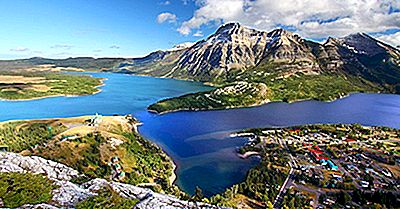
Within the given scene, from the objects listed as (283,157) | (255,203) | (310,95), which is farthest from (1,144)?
(310,95)

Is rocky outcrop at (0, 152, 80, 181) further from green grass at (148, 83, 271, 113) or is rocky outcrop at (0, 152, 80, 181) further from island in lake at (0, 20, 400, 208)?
green grass at (148, 83, 271, 113)

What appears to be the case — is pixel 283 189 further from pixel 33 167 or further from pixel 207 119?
pixel 207 119

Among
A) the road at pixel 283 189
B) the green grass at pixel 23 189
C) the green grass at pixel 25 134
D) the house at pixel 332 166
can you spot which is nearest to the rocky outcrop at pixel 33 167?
the green grass at pixel 23 189

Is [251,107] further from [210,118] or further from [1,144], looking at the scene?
[1,144]

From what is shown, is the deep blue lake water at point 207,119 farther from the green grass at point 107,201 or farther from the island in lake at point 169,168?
the green grass at point 107,201

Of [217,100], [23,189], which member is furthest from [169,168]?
[217,100]

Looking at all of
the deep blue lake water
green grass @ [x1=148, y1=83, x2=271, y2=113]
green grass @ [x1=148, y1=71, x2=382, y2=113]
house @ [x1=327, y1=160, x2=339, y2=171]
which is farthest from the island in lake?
green grass @ [x1=148, y1=71, x2=382, y2=113]
